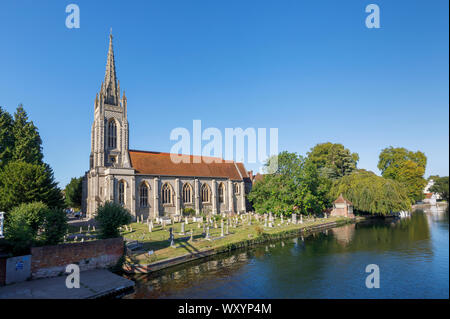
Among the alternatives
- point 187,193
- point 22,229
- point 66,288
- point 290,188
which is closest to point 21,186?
point 22,229

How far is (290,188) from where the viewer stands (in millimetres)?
37406

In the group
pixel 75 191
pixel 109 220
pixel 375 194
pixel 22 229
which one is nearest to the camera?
pixel 22 229

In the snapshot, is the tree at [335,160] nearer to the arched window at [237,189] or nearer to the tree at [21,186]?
the arched window at [237,189]

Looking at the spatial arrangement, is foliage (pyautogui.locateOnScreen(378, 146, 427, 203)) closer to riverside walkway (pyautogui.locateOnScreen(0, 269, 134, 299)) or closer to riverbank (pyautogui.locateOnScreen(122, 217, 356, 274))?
riverbank (pyautogui.locateOnScreen(122, 217, 356, 274))

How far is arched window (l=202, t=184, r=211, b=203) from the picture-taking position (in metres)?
46.0

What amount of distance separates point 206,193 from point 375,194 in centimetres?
2935

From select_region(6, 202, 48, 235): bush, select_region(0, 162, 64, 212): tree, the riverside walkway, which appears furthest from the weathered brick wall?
select_region(0, 162, 64, 212): tree

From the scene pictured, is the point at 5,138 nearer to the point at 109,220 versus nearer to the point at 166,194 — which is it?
the point at 166,194

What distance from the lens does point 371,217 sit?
1785 inches
